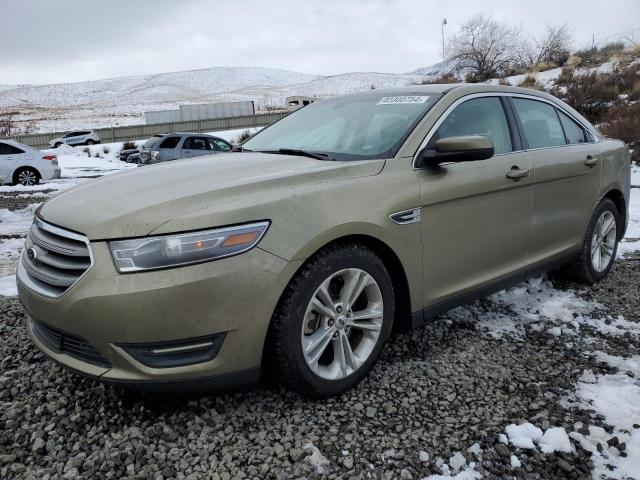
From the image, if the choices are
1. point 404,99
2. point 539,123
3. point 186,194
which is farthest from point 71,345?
point 539,123

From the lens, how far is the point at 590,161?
3955 mm

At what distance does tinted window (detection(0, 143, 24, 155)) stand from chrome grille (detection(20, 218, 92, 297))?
13.3 m

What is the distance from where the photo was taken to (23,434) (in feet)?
7.31

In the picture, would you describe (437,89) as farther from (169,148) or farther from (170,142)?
(170,142)

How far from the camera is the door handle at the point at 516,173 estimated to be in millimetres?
3220

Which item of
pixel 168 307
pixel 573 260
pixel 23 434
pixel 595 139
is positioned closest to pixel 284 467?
pixel 168 307

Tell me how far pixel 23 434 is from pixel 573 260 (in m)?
3.89

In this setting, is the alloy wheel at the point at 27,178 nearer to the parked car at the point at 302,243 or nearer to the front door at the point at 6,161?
the front door at the point at 6,161

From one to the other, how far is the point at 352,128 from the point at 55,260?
186 cm

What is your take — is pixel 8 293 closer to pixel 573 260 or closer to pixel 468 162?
pixel 468 162

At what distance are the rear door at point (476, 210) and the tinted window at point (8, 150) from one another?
13.9 metres

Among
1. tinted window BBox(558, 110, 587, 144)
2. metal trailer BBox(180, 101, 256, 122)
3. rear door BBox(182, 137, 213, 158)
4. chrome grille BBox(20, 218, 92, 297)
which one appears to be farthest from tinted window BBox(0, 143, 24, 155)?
metal trailer BBox(180, 101, 256, 122)

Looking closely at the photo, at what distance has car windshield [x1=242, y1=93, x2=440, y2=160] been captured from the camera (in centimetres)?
289

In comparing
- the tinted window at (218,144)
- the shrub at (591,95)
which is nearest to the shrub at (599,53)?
the shrub at (591,95)
